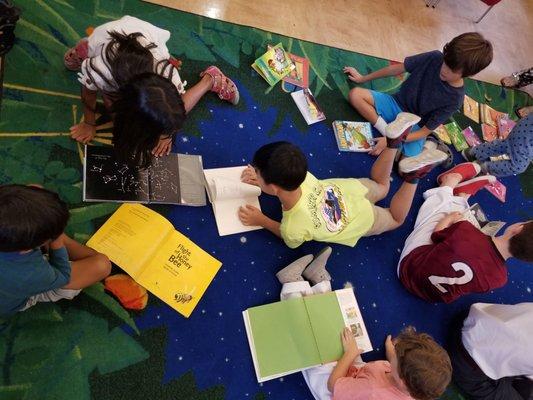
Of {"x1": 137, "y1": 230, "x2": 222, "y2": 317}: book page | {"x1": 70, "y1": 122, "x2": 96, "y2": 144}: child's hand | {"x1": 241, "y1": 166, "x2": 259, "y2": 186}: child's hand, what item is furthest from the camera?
{"x1": 241, "y1": 166, "x2": 259, "y2": 186}: child's hand

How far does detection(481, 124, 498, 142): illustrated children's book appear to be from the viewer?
2326mm

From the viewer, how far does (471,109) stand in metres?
2.38

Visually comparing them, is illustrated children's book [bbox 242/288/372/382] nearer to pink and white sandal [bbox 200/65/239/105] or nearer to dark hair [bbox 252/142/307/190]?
dark hair [bbox 252/142/307/190]

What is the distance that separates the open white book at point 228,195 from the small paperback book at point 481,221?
3.42 ft

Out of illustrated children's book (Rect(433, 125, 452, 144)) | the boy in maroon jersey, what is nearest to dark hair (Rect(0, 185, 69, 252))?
the boy in maroon jersey

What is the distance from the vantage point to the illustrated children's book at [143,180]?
1.36 m

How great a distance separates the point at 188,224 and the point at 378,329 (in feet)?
2.79

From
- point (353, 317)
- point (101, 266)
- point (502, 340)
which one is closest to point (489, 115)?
point (502, 340)

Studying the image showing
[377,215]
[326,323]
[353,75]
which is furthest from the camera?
[353,75]

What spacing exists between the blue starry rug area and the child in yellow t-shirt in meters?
0.11

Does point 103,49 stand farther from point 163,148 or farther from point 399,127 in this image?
point 399,127

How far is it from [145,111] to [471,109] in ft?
6.75

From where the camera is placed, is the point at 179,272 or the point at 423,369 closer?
the point at 423,369

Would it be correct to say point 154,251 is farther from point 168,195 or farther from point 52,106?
point 52,106
